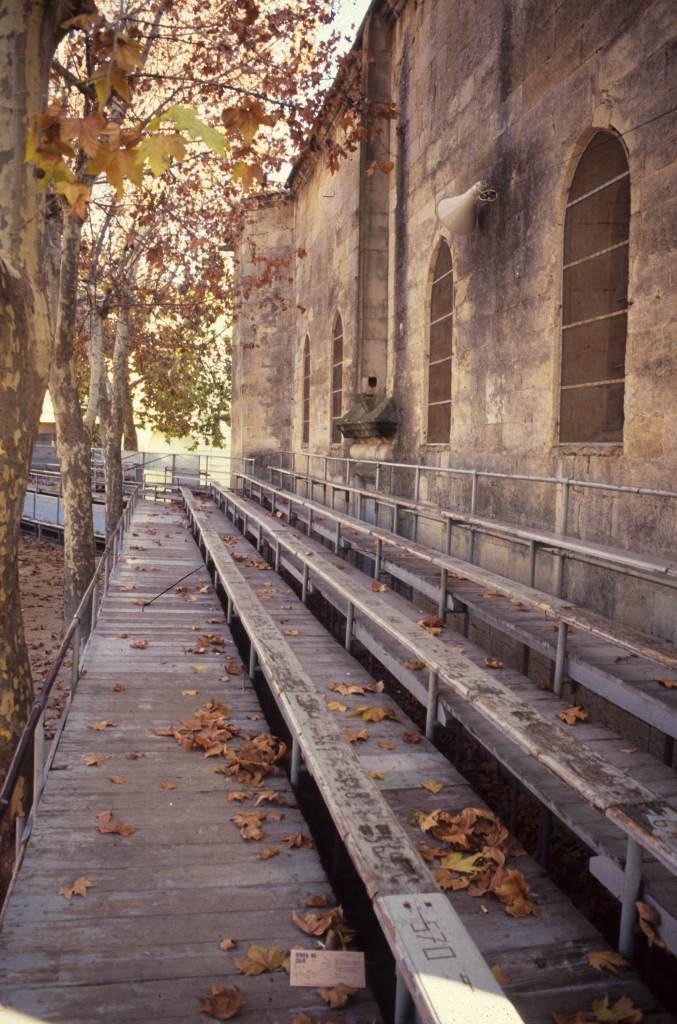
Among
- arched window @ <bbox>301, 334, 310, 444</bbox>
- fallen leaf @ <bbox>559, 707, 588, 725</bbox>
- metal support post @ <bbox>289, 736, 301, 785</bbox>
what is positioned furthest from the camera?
Result: arched window @ <bbox>301, 334, 310, 444</bbox>

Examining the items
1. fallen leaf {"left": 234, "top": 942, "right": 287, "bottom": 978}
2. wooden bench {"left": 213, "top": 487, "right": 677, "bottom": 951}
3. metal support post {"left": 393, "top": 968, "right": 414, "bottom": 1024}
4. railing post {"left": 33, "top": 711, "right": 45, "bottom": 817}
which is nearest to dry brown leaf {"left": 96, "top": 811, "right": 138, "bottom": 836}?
railing post {"left": 33, "top": 711, "right": 45, "bottom": 817}

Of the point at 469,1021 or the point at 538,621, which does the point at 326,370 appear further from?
the point at 469,1021

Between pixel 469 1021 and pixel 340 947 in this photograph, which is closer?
pixel 469 1021

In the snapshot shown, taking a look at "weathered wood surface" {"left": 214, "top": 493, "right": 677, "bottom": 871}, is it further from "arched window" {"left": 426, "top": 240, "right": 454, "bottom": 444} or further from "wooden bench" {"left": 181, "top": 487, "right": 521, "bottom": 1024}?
"arched window" {"left": 426, "top": 240, "right": 454, "bottom": 444}

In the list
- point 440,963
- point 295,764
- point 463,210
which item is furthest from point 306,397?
point 440,963

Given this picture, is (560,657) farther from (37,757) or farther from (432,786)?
→ (37,757)

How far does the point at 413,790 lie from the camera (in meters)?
5.04

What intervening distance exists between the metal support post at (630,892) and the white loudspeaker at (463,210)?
9092 mm

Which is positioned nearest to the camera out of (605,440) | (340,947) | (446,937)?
(446,937)

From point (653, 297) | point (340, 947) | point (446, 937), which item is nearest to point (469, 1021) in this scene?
point (446, 937)

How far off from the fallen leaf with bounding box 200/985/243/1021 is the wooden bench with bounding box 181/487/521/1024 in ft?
2.43

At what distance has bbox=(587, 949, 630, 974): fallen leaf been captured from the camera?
3.42 m

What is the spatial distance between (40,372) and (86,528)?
9.17 m

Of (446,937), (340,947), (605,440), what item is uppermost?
(605,440)
